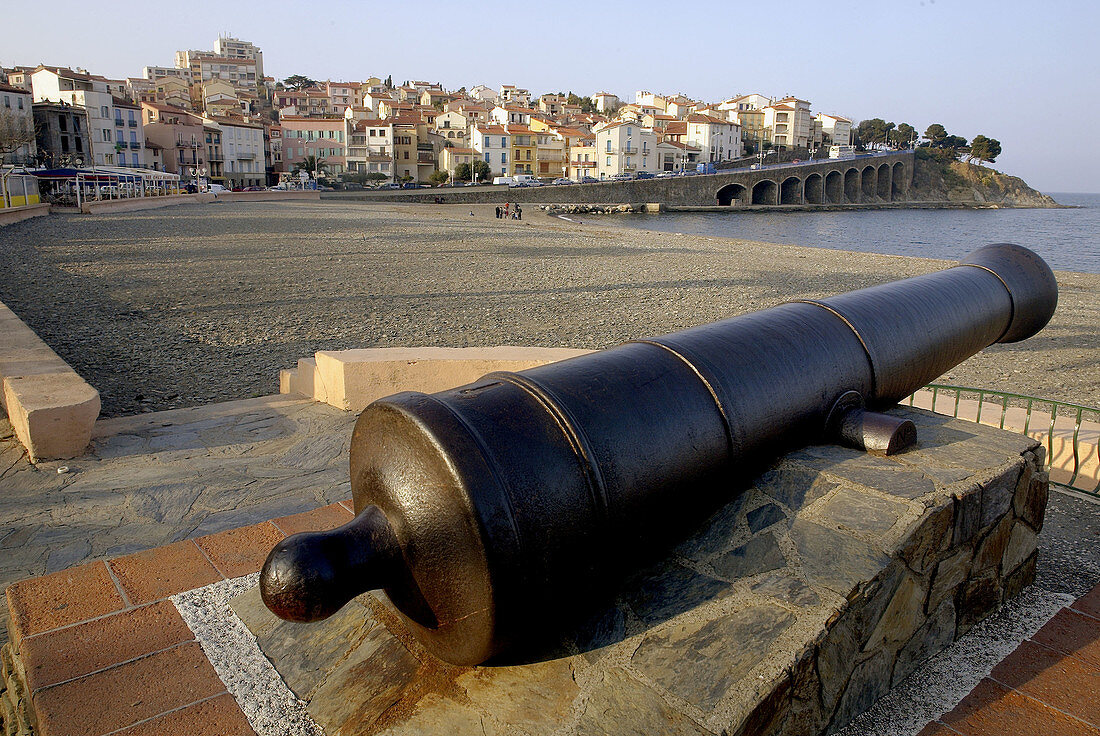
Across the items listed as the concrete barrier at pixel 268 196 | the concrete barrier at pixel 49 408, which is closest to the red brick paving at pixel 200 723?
the concrete barrier at pixel 49 408

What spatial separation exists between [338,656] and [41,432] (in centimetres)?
261

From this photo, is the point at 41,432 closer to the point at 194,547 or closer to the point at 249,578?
the point at 194,547

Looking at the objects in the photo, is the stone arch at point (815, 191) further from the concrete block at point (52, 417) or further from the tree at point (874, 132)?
the concrete block at point (52, 417)

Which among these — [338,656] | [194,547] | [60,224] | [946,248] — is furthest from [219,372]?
[946,248]

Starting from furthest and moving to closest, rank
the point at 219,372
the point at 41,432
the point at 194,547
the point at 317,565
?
the point at 219,372
the point at 41,432
the point at 194,547
the point at 317,565

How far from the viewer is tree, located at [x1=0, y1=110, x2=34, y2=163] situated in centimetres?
3956

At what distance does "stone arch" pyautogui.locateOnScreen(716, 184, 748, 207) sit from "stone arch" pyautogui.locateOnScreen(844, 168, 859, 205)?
863 inches

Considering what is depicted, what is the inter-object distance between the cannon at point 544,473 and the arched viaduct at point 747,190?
55.3 metres

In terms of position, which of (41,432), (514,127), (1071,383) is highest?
(514,127)

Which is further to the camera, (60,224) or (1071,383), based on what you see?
(60,224)

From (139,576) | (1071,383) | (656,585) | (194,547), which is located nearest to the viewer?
(656,585)

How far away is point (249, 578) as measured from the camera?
252 centimetres

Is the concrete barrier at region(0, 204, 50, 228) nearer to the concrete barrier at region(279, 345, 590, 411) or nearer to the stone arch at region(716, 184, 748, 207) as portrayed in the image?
the concrete barrier at region(279, 345, 590, 411)

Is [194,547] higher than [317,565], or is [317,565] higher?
[317,565]
